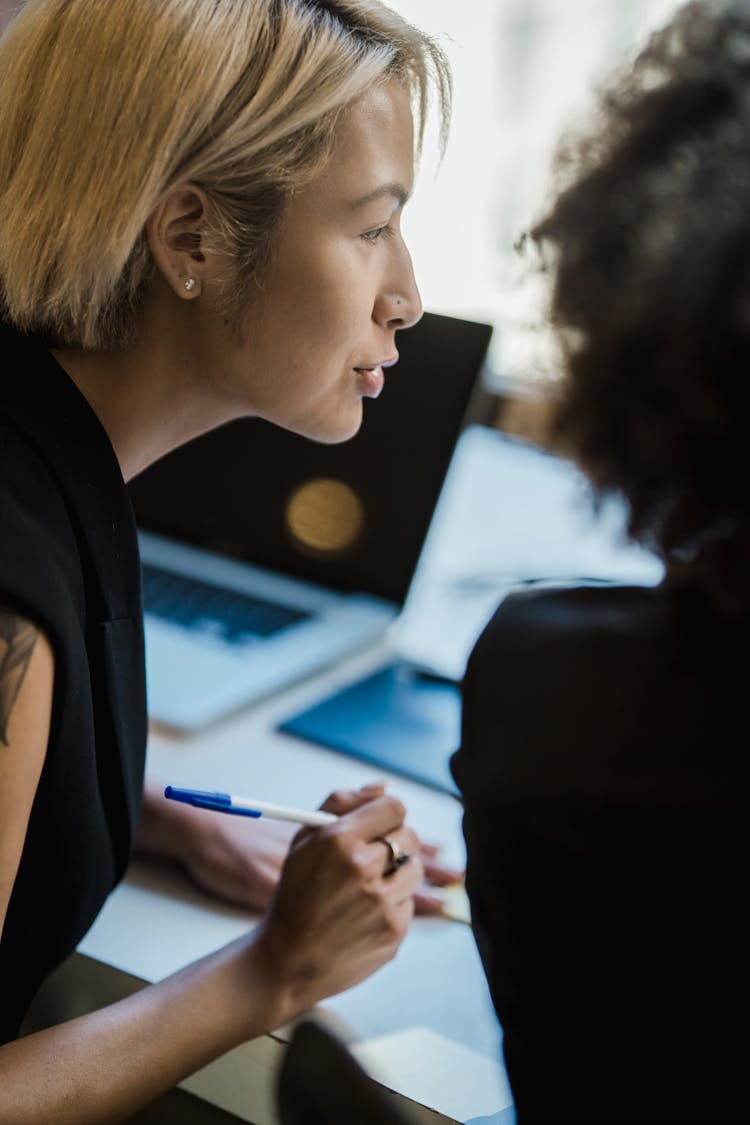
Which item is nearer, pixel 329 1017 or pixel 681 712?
pixel 681 712

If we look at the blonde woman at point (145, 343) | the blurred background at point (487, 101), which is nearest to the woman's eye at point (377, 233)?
the blonde woman at point (145, 343)

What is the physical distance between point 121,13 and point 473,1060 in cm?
71

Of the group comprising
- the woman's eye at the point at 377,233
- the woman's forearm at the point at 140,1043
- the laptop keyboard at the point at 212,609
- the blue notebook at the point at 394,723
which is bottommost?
the woman's forearm at the point at 140,1043

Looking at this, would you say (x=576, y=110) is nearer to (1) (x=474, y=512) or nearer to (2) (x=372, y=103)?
(2) (x=372, y=103)

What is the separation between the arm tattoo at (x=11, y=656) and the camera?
64cm

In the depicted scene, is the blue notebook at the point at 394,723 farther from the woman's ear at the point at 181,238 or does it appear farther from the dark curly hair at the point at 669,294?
the dark curly hair at the point at 669,294

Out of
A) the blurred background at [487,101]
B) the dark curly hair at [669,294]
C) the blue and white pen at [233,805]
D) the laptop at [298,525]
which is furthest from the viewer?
the blurred background at [487,101]

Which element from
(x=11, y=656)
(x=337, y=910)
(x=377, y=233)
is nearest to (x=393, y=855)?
(x=337, y=910)

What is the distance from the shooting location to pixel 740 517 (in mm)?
454

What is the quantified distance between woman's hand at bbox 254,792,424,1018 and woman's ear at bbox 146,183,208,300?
389 millimetres

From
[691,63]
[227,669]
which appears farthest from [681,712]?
[227,669]

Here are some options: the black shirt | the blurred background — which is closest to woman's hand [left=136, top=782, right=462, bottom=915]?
the black shirt

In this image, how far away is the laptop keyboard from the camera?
1248 mm

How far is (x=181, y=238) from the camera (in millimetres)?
807
